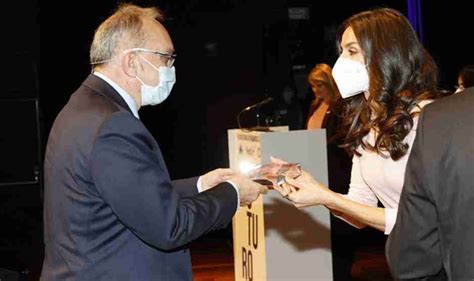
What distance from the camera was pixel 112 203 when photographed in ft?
5.85

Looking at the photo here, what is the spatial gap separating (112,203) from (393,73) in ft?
3.85

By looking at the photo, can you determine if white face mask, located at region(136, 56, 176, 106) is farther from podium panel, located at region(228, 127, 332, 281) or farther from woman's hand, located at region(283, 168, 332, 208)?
podium panel, located at region(228, 127, 332, 281)

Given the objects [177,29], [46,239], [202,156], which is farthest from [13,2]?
[46,239]

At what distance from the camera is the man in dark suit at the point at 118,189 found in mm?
1771

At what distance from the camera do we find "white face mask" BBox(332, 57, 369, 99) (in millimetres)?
2496

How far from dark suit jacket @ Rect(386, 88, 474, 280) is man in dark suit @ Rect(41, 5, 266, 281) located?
0.66 metres

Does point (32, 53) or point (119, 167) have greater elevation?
point (32, 53)

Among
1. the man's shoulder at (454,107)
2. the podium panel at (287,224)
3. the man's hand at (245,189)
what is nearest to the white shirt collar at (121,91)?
the man's hand at (245,189)

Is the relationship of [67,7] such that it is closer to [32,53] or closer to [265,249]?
[32,53]

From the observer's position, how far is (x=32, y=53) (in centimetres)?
595

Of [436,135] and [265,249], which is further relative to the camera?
[265,249]

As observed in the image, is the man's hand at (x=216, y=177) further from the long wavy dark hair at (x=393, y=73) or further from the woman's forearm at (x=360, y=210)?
→ the long wavy dark hair at (x=393, y=73)

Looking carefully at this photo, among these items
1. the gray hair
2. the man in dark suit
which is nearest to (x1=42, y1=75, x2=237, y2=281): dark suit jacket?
the man in dark suit

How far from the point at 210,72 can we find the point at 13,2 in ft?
7.52
